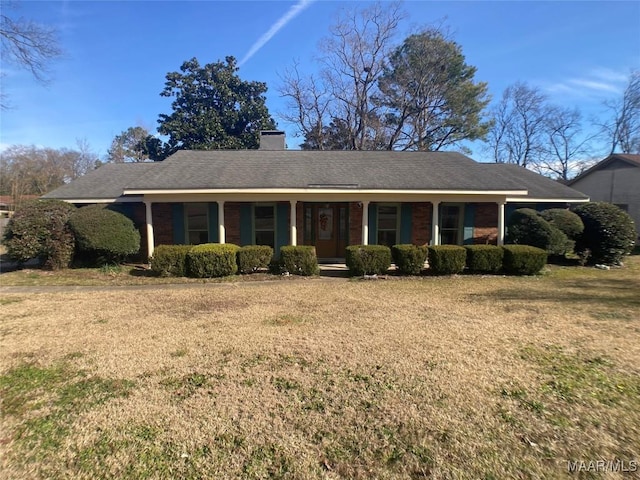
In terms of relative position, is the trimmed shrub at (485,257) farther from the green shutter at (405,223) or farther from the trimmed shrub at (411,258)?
the green shutter at (405,223)

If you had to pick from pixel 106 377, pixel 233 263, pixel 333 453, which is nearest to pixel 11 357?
pixel 106 377

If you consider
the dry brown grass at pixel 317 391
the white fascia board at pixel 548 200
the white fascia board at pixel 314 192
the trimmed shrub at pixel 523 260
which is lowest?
the dry brown grass at pixel 317 391

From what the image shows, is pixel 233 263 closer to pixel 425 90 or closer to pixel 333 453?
pixel 333 453

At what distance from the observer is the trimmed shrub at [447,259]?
9.34 m

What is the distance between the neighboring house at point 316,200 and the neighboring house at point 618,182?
34.4 ft

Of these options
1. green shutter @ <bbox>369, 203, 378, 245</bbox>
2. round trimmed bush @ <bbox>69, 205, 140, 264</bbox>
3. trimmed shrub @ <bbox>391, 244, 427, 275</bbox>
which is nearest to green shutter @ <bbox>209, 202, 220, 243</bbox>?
round trimmed bush @ <bbox>69, 205, 140, 264</bbox>

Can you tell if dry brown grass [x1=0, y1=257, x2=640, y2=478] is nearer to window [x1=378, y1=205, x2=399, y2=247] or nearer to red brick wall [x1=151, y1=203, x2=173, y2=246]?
red brick wall [x1=151, y1=203, x2=173, y2=246]

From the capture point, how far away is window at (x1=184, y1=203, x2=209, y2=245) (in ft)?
38.9

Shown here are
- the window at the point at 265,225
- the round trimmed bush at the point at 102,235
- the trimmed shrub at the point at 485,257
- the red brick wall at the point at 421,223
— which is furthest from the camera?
the red brick wall at the point at 421,223

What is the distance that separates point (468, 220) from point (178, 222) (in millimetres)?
10670

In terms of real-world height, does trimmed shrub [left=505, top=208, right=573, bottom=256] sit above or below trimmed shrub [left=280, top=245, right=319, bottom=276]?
above

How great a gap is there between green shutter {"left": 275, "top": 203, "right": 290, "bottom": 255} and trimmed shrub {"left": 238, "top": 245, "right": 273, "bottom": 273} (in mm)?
2292

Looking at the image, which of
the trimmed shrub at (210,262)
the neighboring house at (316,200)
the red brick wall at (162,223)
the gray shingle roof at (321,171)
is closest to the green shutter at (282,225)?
the neighboring house at (316,200)

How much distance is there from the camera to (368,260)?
921 centimetres
